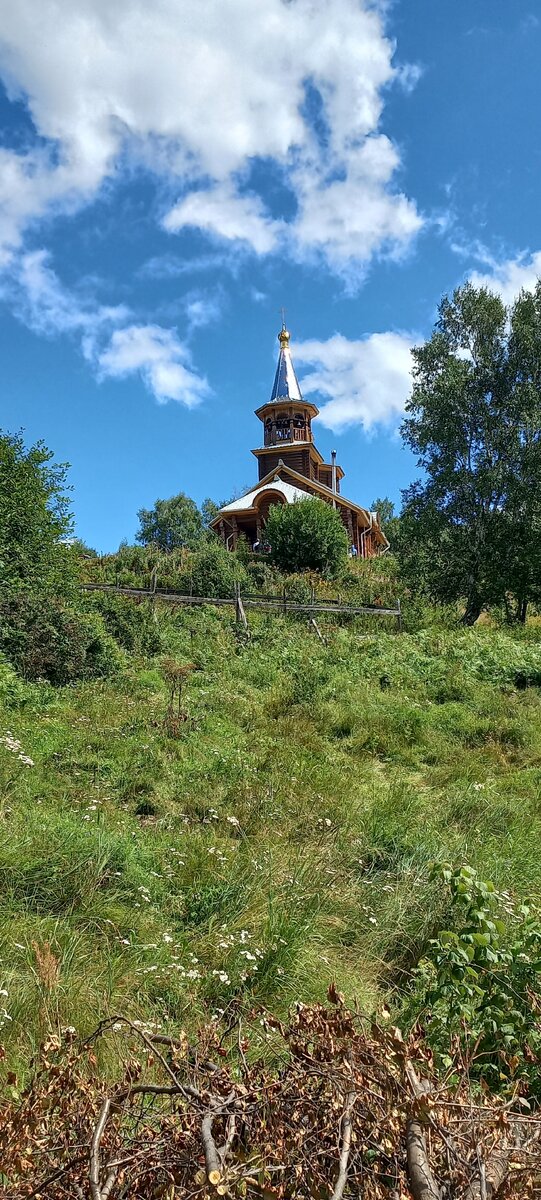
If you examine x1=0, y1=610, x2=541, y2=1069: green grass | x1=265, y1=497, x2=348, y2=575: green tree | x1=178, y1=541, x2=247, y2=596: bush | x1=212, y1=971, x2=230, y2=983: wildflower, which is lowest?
x1=212, y1=971, x2=230, y2=983: wildflower

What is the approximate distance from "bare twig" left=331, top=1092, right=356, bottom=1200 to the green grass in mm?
1930

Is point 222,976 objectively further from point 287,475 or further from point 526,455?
point 287,475

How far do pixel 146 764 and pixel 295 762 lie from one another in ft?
5.03

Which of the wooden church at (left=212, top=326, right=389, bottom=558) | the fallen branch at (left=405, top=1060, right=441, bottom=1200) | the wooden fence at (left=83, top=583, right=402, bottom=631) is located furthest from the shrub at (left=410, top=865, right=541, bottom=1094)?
the wooden church at (left=212, top=326, right=389, bottom=558)

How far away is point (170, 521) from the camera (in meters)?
58.5

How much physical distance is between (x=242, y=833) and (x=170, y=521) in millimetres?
54568

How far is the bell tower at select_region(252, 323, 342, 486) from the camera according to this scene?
40.7 meters

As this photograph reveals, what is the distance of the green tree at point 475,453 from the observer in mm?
21344

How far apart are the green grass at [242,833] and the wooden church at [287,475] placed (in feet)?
80.5

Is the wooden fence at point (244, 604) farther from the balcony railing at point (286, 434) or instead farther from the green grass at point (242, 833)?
the balcony railing at point (286, 434)

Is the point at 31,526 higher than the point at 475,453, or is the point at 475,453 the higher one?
the point at 475,453

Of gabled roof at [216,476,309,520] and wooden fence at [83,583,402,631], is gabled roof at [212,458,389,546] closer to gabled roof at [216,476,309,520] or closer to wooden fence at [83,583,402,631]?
gabled roof at [216,476,309,520]

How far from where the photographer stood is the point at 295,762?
277 inches

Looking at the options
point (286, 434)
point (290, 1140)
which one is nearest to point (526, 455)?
point (290, 1140)
